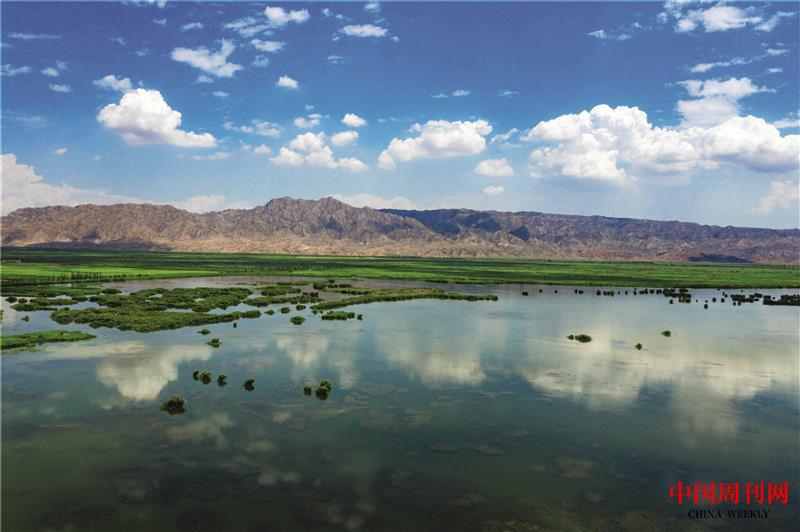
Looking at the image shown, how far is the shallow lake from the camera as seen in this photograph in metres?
17.9

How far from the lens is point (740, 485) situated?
65.7 ft

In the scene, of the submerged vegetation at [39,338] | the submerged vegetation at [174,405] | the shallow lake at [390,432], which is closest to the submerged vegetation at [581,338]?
the shallow lake at [390,432]

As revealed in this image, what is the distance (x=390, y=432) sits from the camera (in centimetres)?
2464

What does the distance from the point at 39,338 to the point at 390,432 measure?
33.7 m

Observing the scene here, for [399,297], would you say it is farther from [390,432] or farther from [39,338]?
[390,432]

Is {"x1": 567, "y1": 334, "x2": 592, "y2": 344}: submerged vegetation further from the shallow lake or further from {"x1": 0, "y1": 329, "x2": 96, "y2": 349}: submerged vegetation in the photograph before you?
{"x1": 0, "y1": 329, "x2": 96, "y2": 349}: submerged vegetation

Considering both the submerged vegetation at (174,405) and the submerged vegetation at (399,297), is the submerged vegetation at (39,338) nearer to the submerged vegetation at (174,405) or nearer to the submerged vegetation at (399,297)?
the submerged vegetation at (174,405)

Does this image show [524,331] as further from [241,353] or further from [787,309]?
[787,309]

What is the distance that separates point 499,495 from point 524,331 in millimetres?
33673

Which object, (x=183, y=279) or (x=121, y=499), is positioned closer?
(x=121, y=499)

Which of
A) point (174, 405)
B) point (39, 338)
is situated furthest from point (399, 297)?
point (174, 405)

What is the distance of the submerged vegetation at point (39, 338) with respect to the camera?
129 ft

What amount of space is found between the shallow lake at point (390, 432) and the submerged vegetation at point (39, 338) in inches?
83.8

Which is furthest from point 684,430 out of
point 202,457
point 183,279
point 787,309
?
point 183,279
